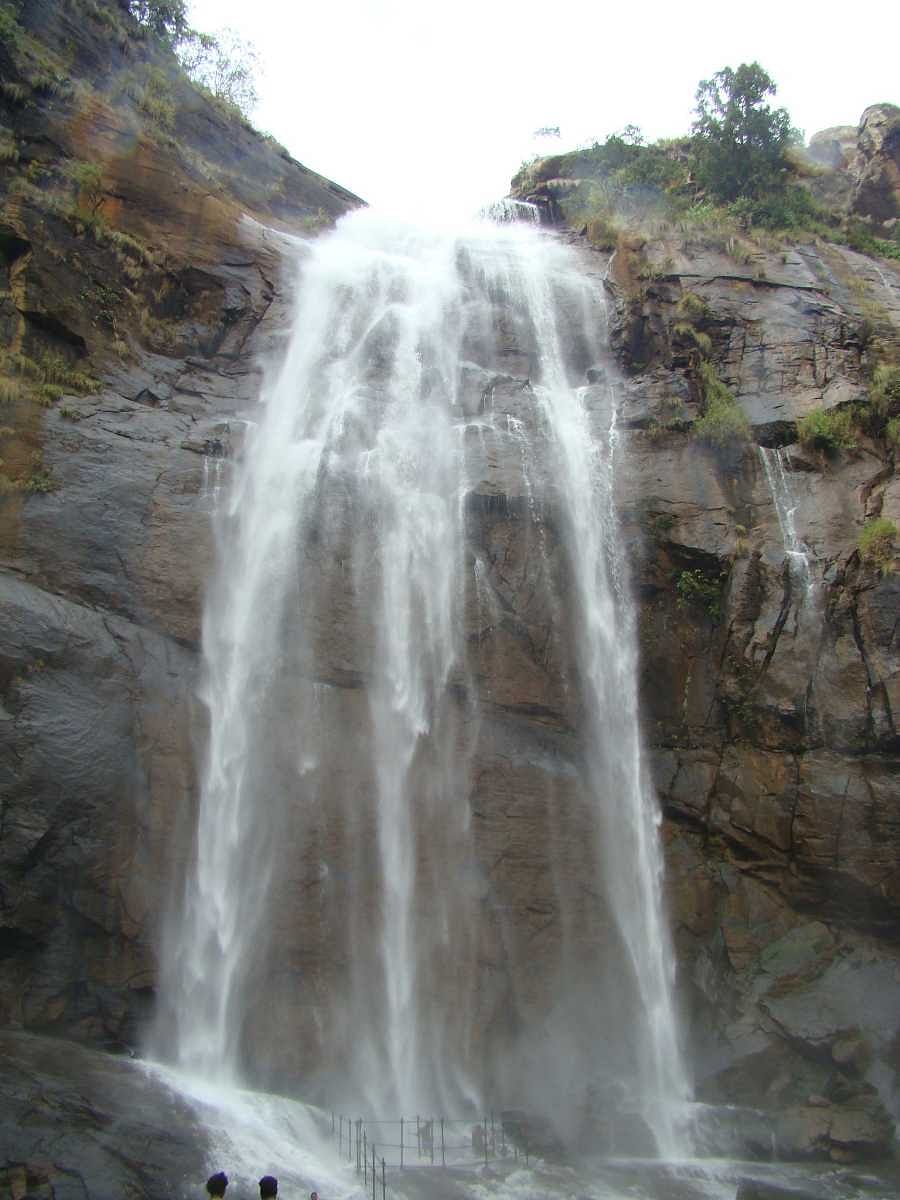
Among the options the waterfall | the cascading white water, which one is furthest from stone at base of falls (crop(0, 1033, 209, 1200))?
the cascading white water

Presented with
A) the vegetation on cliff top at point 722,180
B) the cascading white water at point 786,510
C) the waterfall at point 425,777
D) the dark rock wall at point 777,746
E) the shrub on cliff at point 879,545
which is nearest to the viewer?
the waterfall at point 425,777

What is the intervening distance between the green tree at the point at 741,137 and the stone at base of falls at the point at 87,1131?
2880 centimetres

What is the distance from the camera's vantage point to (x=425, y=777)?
16.5 metres

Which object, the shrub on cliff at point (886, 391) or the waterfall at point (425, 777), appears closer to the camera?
the waterfall at point (425, 777)

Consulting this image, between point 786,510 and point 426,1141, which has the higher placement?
point 786,510

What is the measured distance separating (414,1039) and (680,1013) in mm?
4524

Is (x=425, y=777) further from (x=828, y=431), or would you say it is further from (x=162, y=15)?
(x=162, y=15)

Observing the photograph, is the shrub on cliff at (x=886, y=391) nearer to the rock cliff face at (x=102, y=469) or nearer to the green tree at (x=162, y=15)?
the rock cliff face at (x=102, y=469)

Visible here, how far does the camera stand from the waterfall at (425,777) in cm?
1444

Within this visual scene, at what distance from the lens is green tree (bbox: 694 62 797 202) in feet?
98.4

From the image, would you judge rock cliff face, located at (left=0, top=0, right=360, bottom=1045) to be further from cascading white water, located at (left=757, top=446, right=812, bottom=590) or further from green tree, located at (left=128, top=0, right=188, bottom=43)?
cascading white water, located at (left=757, top=446, right=812, bottom=590)

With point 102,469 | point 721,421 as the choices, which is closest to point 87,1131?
point 102,469

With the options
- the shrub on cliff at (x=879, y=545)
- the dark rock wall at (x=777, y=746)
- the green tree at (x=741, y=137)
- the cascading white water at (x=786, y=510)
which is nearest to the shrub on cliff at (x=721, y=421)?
the dark rock wall at (x=777, y=746)

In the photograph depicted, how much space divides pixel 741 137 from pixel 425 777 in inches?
970
